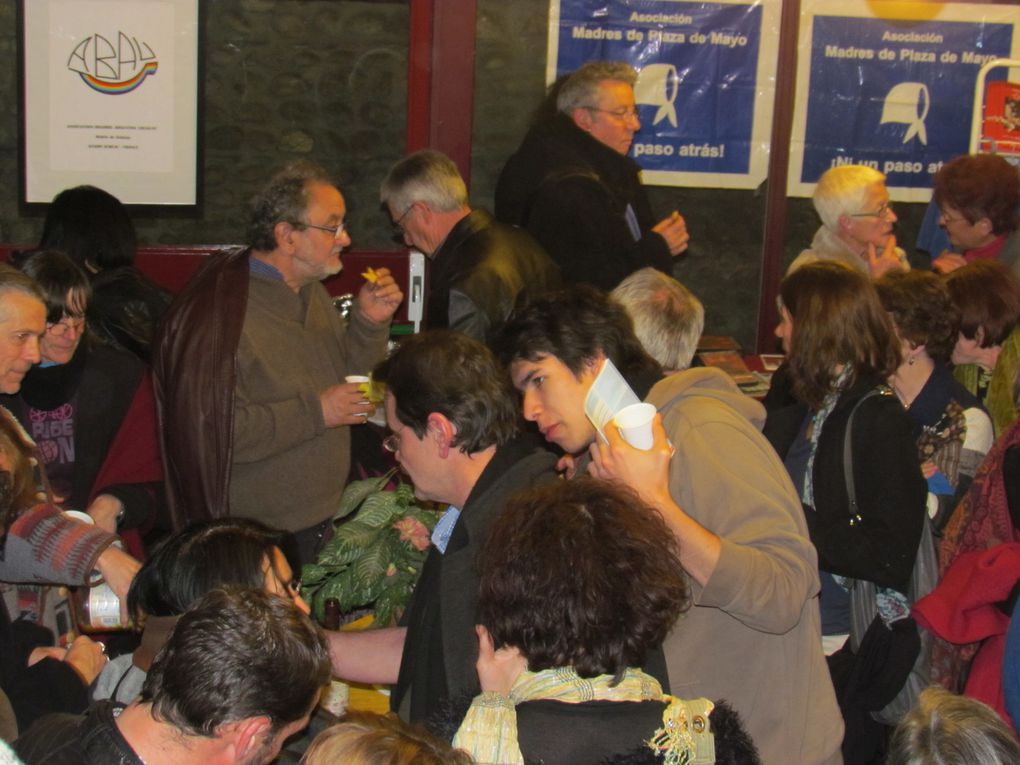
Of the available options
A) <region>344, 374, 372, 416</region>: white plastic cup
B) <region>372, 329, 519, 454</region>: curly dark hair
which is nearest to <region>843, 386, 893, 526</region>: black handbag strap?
<region>372, 329, 519, 454</region>: curly dark hair

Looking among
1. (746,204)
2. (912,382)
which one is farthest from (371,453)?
(746,204)

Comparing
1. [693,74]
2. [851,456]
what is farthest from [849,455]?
[693,74]

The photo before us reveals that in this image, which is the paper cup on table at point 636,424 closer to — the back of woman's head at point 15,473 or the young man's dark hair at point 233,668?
the young man's dark hair at point 233,668

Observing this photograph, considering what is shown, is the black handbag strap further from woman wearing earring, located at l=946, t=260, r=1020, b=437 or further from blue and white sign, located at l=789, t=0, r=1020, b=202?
blue and white sign, located at l=789, t=0, r=1020, b=202

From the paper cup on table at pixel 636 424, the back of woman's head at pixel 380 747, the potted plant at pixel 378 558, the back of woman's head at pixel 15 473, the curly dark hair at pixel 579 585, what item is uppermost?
the paper cup on table at pixel 636 424

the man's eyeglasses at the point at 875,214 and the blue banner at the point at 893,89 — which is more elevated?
the blue banner at the point at 893,89

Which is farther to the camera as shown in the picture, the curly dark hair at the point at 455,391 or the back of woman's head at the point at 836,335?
the back of woman's head at the point at 836,335

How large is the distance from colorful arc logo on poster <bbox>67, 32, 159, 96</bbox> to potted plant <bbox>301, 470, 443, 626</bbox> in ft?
11.9

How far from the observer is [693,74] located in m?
6.70

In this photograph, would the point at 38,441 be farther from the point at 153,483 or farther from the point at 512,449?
the point at 512,449

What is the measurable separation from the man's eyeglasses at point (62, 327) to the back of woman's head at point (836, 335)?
86.3 inches

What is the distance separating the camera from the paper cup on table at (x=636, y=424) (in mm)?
A: 2346

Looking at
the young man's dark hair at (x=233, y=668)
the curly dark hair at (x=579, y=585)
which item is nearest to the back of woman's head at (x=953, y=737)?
the curly dark hair at (x=579, y=585)

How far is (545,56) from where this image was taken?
255 inches
